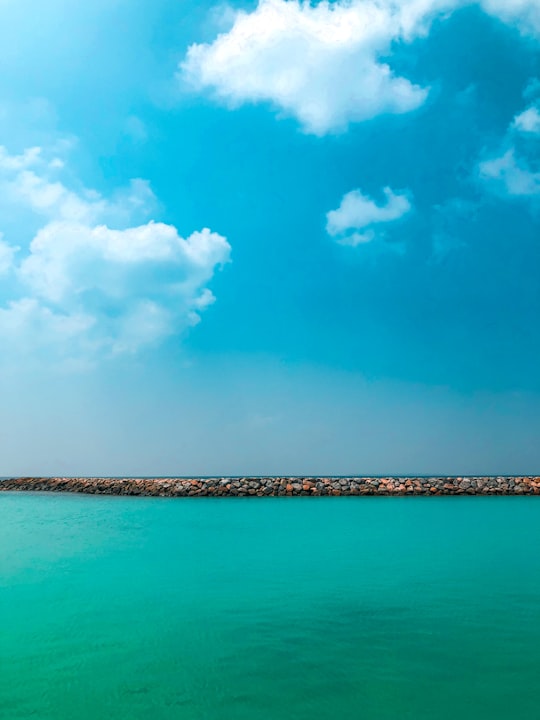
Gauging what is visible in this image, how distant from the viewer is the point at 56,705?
418 centimetres

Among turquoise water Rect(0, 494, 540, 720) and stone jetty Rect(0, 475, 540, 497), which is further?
stone jetty Rect(0, 475, 540, 497)

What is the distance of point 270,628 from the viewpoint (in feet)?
20.1

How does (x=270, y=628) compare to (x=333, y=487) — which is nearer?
(x=270, y=628)

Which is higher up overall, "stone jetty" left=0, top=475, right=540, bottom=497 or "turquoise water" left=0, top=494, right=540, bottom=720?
"turquoise water" left=0, top=494, right=540, bottom=720

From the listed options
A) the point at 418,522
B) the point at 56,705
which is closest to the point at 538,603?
the point at 56,705

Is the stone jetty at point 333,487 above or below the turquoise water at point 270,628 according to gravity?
below

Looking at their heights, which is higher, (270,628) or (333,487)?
(270,628)

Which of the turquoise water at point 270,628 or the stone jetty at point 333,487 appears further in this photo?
the stone jetty at point 333,487

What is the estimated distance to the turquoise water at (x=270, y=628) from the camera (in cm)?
424

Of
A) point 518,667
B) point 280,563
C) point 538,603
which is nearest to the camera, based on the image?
point 518,667

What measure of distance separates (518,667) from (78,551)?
9.11 m

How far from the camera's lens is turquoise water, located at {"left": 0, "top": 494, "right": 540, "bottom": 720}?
4.24 metres

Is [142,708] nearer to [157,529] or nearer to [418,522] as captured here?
[157,529]

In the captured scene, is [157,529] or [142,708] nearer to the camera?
[142,708]
